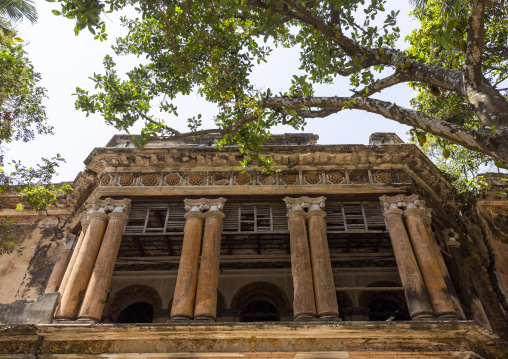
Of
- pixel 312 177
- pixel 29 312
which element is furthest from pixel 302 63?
pixel 29 312

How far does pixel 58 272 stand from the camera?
10562 millimetres

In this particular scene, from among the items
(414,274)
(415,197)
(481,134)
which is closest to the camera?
(481,134)

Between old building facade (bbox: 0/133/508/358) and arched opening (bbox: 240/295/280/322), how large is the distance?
41mm

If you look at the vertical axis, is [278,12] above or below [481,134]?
above

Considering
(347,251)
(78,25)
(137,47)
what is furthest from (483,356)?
(137,47)

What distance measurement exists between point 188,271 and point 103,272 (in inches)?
67.5

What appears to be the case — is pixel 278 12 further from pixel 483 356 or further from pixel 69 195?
pixel 69 195

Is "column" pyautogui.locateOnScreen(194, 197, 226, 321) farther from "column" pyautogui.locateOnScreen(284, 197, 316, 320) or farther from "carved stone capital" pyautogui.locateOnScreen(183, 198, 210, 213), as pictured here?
"column" pyautogui.locateOnScreen(284, 197, 316, 320)

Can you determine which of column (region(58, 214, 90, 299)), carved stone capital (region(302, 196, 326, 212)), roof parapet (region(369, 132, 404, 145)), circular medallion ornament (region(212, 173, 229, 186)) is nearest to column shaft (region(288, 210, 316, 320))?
carved stone capital (region(302, 196, 326, 212))

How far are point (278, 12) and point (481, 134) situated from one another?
3.59m

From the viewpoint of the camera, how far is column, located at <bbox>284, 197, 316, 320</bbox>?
7.76 metres

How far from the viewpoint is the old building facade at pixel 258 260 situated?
Answer: 23.6 ft

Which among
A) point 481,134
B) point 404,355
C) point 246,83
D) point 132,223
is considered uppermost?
point 246,83

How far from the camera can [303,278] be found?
321 inches
